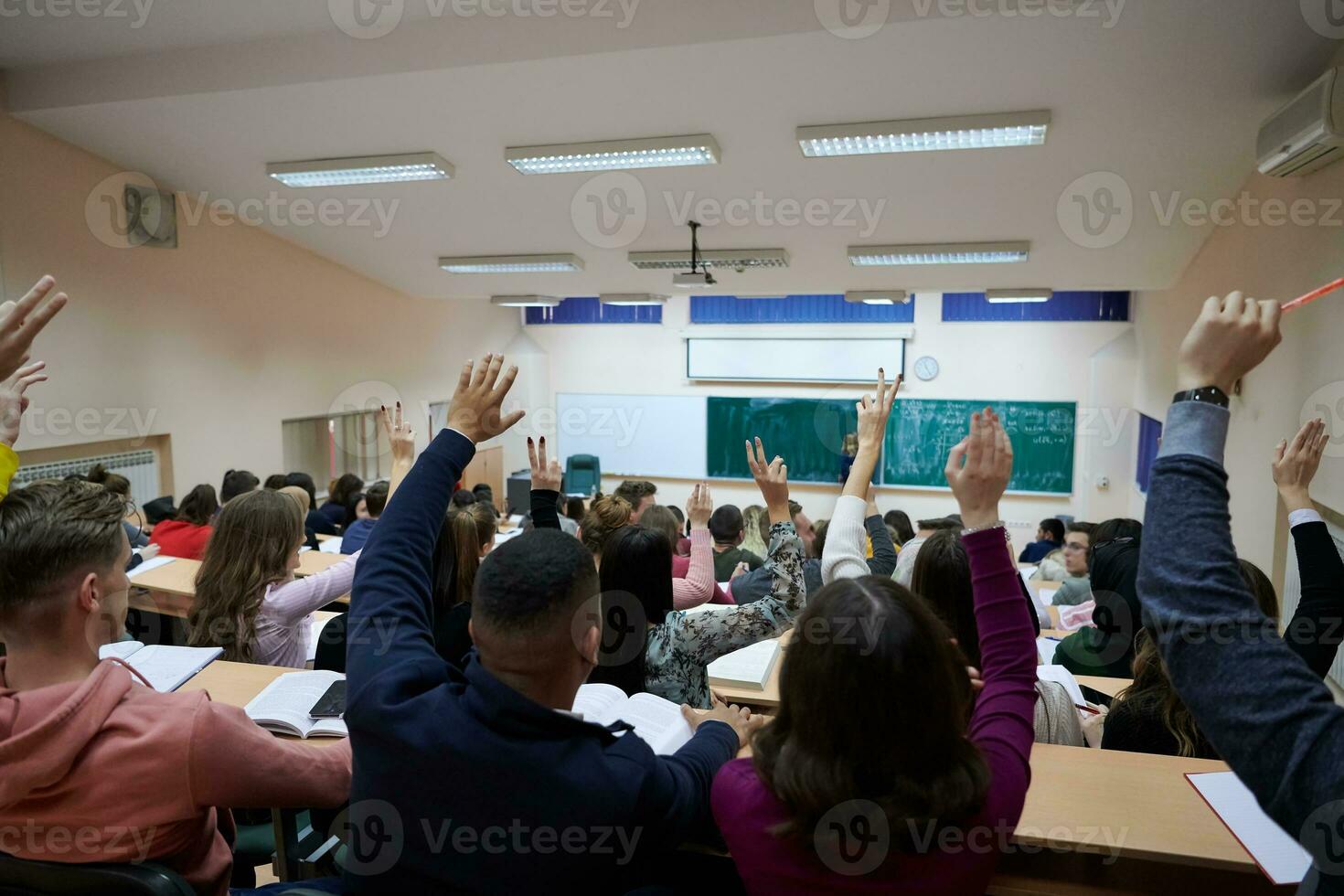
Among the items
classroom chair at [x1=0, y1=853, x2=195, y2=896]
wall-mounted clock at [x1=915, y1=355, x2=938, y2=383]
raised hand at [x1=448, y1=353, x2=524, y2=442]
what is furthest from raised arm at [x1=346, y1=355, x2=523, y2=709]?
wall-mounted clock at [x1=915, y1=355, x2=938, y2=383]

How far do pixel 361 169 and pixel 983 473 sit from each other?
469cm

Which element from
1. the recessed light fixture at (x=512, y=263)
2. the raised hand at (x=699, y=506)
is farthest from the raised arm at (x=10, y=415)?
the recessed light fixture at (x=512, y=263)

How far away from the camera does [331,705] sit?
183cm

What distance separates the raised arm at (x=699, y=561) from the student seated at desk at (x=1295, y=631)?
3.96 ft

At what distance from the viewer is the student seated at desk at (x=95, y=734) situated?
108 cm

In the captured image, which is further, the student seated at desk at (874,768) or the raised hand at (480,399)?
the raised hand at (480,399)

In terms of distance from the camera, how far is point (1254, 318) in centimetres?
74

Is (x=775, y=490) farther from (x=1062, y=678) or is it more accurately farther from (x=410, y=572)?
(x=410, y=572)

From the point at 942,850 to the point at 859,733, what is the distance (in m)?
0.17

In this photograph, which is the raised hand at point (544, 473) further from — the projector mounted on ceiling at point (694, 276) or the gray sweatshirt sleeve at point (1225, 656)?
the projector mounted on ceiling at point (694, 276)

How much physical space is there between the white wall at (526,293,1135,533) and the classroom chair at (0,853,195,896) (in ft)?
27.9

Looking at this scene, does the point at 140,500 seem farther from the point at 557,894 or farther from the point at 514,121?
the point at 557,894

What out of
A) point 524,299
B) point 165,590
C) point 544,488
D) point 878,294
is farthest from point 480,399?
point 524,299

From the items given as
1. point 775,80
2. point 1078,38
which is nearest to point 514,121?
point 775,80
